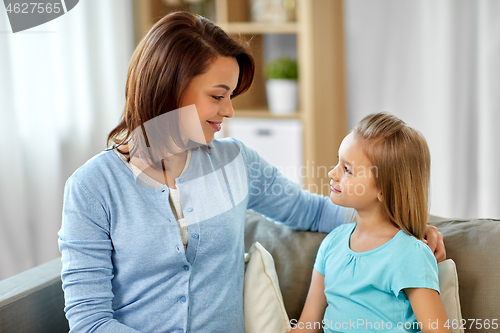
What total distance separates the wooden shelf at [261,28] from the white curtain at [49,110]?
0.58 m

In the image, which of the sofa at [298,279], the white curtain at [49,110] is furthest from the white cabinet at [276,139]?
the sofa at [298,279]

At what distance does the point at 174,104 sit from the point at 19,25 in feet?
4.23

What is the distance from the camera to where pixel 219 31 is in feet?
3.54

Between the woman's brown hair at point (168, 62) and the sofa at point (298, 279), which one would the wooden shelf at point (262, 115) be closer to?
the sofa at point (298, 279)

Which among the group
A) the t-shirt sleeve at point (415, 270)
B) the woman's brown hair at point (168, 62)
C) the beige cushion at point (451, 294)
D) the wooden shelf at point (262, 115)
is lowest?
the beige cushion at point (451, 294)

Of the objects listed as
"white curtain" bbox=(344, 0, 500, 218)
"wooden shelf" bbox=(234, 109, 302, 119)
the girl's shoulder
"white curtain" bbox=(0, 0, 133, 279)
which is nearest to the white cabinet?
"wooden shelf" bbox=(234, 109, 302, 119)

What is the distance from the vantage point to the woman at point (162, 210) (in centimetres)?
98

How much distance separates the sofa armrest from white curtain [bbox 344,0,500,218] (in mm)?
1597

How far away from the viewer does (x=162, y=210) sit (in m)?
1.04

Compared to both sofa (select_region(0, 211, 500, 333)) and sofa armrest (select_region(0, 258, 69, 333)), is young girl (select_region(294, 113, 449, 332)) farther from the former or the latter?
sofa armrest (select_region(0, 258, 69, 333))

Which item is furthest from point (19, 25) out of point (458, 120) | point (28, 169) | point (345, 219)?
point (458, 120)

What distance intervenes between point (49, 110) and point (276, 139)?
1.06m

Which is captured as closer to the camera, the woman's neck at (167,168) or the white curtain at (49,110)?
the woman's neck at (167,168)

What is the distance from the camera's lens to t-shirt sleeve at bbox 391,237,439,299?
933 mm
